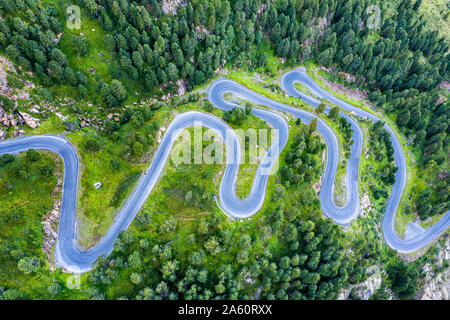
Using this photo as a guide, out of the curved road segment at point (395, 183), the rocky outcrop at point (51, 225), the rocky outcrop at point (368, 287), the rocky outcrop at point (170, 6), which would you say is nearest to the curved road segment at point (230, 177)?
the curved road segment at point (395, 183)

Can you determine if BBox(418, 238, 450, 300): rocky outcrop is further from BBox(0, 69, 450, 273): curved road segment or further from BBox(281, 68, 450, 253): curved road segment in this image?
BBox(0, 69, 450, 273): curved road segment

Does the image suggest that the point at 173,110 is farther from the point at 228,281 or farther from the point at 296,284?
the point at 296,284

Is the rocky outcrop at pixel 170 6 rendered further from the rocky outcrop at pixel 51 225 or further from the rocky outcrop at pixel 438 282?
the rocky outcrop at pixel 438 282

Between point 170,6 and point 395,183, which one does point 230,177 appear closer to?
point 395,183

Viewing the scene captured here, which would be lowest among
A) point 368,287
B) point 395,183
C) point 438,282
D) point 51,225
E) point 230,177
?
point 438,282

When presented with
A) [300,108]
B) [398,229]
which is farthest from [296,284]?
[300,108]

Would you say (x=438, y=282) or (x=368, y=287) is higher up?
(x=368, y=287)

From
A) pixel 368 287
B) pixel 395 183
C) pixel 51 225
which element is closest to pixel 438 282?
pixel 368 287
